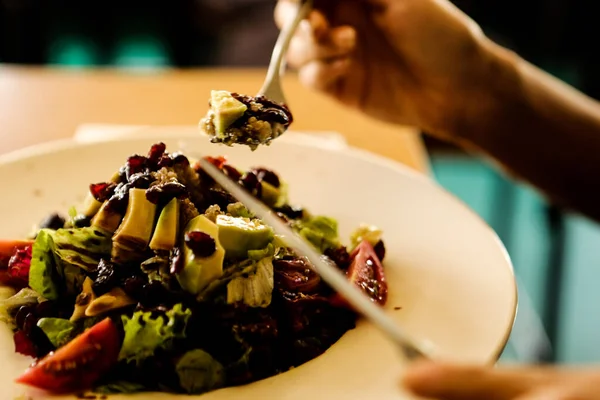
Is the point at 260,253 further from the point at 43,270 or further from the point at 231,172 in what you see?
the point at 43,270

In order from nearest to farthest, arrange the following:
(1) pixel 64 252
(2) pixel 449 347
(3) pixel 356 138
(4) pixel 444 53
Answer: (2) pixel 449 347, (1) pixel 64 252, (4) pixel 444 53, (3) pixel 356 138

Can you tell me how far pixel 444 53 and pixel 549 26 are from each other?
3.00 metres

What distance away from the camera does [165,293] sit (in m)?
1.26

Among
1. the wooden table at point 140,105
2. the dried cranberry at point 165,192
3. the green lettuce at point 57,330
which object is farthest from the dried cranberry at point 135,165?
the wooden table at point 140,105

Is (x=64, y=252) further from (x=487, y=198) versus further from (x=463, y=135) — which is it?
(x=487, y=198)

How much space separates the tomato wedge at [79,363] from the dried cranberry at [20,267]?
0.26 metres

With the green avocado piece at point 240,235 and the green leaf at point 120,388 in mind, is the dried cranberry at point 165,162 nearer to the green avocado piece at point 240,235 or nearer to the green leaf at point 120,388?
the green avocado piece at point 240,235

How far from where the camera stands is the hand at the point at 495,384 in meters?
0.64

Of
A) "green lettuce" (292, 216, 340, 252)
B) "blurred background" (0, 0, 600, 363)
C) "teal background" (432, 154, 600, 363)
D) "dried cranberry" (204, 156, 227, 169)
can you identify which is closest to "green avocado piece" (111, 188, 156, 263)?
"dried cranberry" (204, 156, 227, 169)

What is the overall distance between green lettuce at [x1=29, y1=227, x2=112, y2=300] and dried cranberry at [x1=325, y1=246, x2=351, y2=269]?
1.48 feet

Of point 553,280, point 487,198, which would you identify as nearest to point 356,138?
point 553,280

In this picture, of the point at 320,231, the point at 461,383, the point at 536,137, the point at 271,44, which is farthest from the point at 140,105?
the point at 461,383

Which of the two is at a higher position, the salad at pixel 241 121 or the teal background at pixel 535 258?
the teal background at pixel 535 258

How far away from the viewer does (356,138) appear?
2414 millimetres
